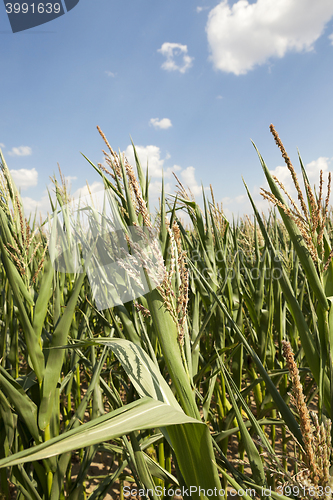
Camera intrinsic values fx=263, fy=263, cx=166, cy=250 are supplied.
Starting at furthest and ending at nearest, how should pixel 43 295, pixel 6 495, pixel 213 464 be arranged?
pixel 6 495 < pixel 43 295 < pixel 213 464

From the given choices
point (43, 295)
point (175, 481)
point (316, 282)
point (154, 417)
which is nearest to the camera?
point (154, 417)

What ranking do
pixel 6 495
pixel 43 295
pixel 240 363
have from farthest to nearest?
pixel 240 363, pixel 6 495, pixel 43 295

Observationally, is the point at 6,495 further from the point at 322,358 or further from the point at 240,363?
the point at 322,358

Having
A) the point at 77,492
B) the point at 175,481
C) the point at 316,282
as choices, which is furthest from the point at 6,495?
the point at 316,282

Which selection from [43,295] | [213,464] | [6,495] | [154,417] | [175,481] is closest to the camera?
[154,417]

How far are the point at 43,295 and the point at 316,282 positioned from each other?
859 mm

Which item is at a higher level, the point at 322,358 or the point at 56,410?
the point at 322,358

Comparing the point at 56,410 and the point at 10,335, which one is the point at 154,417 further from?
the point at 10,335

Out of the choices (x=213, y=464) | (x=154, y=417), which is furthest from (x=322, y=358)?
(x=154, y=417)

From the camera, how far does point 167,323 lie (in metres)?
0.61

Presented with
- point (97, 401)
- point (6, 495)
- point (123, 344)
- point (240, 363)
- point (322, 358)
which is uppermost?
point (123, 344)

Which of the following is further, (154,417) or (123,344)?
(123,344)

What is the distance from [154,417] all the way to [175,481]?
560 millimetres

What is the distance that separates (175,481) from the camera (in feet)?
2.57
